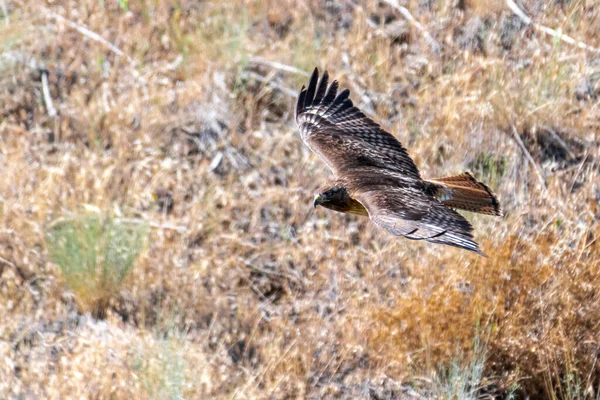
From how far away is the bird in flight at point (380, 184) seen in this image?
486 centimetres

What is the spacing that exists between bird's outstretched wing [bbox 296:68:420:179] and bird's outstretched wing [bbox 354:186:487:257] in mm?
513

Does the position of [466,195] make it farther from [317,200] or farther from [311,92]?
[311,92]

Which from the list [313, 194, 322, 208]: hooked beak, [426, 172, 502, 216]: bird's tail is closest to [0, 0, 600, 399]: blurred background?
[426, 172, 502, 216]: bird's tail

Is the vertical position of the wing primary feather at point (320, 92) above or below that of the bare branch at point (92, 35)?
above

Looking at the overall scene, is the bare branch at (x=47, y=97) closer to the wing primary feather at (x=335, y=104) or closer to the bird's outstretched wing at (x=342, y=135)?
the bird's outstretched wing at (x=342, y=135)

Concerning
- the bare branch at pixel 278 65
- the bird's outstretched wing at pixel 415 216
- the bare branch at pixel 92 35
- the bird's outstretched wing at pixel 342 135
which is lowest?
the bare branch at pixel 92 35

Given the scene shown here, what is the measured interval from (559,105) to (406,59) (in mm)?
1363

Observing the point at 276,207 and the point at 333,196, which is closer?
the point at 333,196

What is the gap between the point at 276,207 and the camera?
716cm

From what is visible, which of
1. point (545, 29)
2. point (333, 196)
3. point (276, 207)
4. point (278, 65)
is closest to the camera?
point (333, 196)

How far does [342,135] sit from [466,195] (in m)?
1.04

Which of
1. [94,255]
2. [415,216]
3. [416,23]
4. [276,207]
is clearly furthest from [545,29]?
[94,255]

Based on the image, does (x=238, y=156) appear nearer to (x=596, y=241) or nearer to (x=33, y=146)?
(x=33, y=146)

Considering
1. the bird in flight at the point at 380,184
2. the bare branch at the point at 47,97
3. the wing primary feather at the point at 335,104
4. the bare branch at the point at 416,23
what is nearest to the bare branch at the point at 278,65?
the bare branch at the point at 416,23
